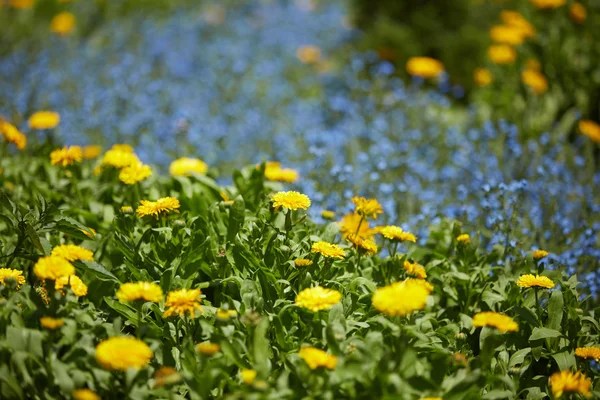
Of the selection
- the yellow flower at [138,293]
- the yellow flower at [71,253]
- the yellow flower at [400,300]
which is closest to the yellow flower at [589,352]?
the yellow flower at [400,300]

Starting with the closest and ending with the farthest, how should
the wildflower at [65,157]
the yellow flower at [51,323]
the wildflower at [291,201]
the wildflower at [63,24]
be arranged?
the yellow flower at [51,323] < the wildflower at [291,201] < the wildflower at [65,157] < the wildflower at [63,24]

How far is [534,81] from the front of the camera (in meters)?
5.01

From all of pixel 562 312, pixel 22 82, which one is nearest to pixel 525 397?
pixel 562 312

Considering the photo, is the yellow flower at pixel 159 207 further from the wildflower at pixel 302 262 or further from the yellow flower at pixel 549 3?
the yellow flower at pixel 549 3

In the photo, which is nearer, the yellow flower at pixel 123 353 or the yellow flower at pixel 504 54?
the yellow flower at pixel 123 353

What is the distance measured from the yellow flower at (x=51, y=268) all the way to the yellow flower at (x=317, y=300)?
2.33 feet

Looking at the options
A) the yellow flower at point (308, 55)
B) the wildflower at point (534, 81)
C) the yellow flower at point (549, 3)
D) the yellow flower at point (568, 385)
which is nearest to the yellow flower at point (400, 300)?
the yellow flower at point (568, 385)

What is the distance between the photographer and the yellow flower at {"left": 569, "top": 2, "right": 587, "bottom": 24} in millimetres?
5308

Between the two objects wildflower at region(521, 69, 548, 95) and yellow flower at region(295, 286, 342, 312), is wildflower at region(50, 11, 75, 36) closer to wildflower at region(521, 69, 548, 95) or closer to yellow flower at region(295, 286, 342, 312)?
wildflower at region(521, 69, 548, 95)

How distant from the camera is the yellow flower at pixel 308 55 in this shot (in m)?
6.79

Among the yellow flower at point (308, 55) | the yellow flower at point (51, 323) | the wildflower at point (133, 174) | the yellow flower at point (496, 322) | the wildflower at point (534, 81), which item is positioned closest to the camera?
the yellow flower at point (51, 323)

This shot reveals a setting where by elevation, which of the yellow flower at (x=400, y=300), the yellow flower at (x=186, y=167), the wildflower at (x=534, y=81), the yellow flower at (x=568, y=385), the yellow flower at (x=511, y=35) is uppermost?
the yellow flower at (x=400, y=300)

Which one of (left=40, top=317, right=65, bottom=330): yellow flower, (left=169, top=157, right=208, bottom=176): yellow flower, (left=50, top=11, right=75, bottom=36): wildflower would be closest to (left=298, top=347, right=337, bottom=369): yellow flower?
(left=40, top=317, right=65, bottom=330): yellow flower

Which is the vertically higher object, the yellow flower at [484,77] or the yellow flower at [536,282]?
the yellow flower at [536,282]
